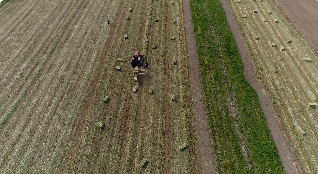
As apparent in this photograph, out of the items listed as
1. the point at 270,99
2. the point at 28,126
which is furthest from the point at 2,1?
the point at 270,99

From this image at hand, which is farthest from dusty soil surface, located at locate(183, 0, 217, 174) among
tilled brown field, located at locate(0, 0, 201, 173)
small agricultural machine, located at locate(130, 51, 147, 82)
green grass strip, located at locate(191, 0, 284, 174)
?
small agricultural machine, located at locate(130, 51, 147, 82)

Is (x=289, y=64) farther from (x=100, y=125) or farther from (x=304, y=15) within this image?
(x=100, y=125)

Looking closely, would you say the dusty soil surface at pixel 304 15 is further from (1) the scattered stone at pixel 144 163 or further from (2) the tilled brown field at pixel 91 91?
(1) the scattered stone at pixel 144 163

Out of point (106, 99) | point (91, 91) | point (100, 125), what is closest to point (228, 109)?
point (106, 99)

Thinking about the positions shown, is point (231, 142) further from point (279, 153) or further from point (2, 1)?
point (2, 1)

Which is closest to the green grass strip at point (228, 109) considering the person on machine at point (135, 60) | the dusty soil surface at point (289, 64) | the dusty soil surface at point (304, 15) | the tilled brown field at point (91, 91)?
the dusty soil surface at point (289, 64)

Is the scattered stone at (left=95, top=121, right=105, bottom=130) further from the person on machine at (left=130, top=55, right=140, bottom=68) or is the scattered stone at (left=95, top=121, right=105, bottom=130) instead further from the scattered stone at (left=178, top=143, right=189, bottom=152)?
the person on machine at (left=130, top=55, right=140, bottom=68)
